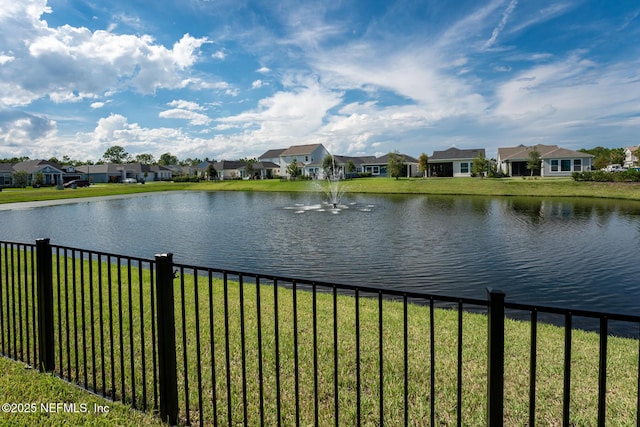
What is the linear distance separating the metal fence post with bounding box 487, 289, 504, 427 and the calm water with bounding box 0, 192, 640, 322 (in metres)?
8.30

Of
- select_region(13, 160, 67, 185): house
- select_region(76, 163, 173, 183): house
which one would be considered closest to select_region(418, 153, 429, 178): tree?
select_region(76, 163, 173, 183): house

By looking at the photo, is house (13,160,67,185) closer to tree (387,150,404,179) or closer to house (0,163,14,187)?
house (0,163,14,187)

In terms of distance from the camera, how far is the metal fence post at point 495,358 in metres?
2.50

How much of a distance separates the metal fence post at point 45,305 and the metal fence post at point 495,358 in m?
4.69

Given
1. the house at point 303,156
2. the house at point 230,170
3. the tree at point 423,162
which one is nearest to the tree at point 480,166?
the tree at point 423,162

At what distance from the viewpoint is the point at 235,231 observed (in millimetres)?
21406

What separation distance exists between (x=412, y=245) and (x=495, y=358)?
14.8m

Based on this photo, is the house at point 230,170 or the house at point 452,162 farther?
the house at point 230,170

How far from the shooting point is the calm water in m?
11.6

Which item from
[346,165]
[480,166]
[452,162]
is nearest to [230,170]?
[346,165]

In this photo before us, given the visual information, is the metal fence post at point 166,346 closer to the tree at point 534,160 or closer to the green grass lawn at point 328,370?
the green grass lawn at point 328,370

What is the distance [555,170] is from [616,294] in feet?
179

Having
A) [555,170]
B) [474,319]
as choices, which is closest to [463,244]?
[474,319]

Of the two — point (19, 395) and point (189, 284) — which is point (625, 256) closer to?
point (189, 284)
